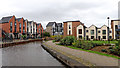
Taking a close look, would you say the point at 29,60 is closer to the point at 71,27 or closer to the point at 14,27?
the point at 71,27

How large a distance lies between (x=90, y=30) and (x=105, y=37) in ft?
21.3

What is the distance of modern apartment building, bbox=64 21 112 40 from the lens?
3788 cm

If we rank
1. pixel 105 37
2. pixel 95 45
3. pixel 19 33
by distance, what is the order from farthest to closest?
pixel 19 33, pixel 105 37, pixel 95 45

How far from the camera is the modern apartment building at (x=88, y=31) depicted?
124ft

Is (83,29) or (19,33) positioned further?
(19,33)

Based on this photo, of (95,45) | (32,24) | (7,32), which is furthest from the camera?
(32,24)

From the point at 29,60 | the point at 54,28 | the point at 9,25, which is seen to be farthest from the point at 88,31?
the point at 9,25

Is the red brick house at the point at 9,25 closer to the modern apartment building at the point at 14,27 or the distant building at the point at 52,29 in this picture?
the modern apartment building at the point at 14,27

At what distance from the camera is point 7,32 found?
46.5 metres

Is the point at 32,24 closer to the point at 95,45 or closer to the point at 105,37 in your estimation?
the point at 105,37

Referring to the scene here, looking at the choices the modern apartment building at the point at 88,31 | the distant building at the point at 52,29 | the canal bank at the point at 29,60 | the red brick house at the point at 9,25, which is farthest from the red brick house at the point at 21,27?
the canal bank at the point at 29,60

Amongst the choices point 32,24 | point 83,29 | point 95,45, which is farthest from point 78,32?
point 32,24

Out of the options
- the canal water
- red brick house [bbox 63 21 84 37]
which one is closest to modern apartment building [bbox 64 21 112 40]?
red brick house [bbox 63 21 84 37]

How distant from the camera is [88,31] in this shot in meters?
39.6
